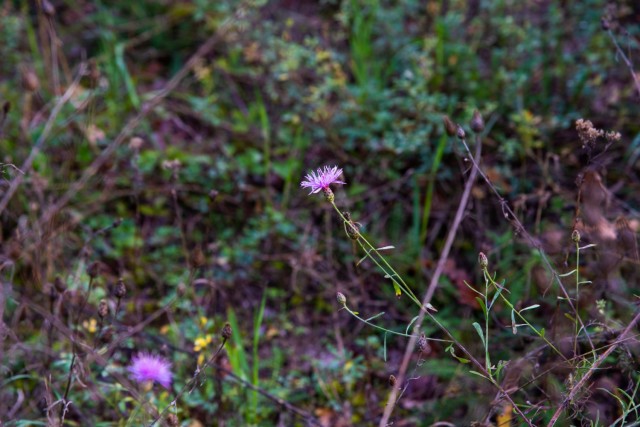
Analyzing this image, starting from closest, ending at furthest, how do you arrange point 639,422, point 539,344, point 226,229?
point 639,422, point 539,344, point 226,229

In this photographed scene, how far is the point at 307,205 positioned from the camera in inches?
108

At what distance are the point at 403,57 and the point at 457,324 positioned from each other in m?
1.33

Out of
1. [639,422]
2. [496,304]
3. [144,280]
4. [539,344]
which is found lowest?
[144,280]

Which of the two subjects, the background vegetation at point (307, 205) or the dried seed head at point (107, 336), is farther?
the background vegetation at point (307, 205)

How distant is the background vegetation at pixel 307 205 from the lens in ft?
6.18

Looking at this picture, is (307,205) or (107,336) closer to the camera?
(107,336)

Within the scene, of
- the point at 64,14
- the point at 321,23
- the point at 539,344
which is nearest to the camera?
the point at 539,344

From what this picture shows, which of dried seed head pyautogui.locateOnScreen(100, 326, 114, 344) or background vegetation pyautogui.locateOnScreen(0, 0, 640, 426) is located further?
background vegetation pyautogui.locateOnScreen(0, 0, 640, 426)

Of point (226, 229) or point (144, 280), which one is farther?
point (226, 229)

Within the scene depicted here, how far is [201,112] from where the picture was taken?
311 cm

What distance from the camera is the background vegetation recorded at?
1.88 metres

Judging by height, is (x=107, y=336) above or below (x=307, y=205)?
above

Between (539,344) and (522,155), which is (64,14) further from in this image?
(539,344)

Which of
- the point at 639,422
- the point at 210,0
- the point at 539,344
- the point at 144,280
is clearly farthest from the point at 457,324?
the point at 210,0
